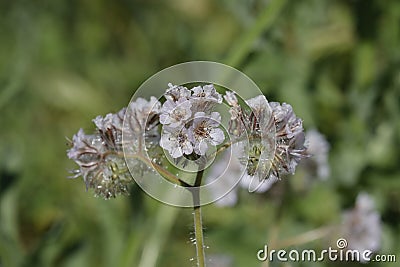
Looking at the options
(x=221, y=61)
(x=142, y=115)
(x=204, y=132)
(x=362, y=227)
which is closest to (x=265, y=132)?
(x=204, y=132)

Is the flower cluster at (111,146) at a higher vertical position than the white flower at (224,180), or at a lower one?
lower

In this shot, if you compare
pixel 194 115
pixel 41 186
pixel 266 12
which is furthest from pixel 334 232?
pixel 41 186

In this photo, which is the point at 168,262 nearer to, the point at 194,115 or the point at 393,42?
the point at 393,42

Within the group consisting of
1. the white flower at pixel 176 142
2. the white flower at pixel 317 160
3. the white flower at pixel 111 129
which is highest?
the white flower at pixel 317 160

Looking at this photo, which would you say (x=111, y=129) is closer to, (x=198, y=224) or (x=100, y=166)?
(x=100, y=166)
